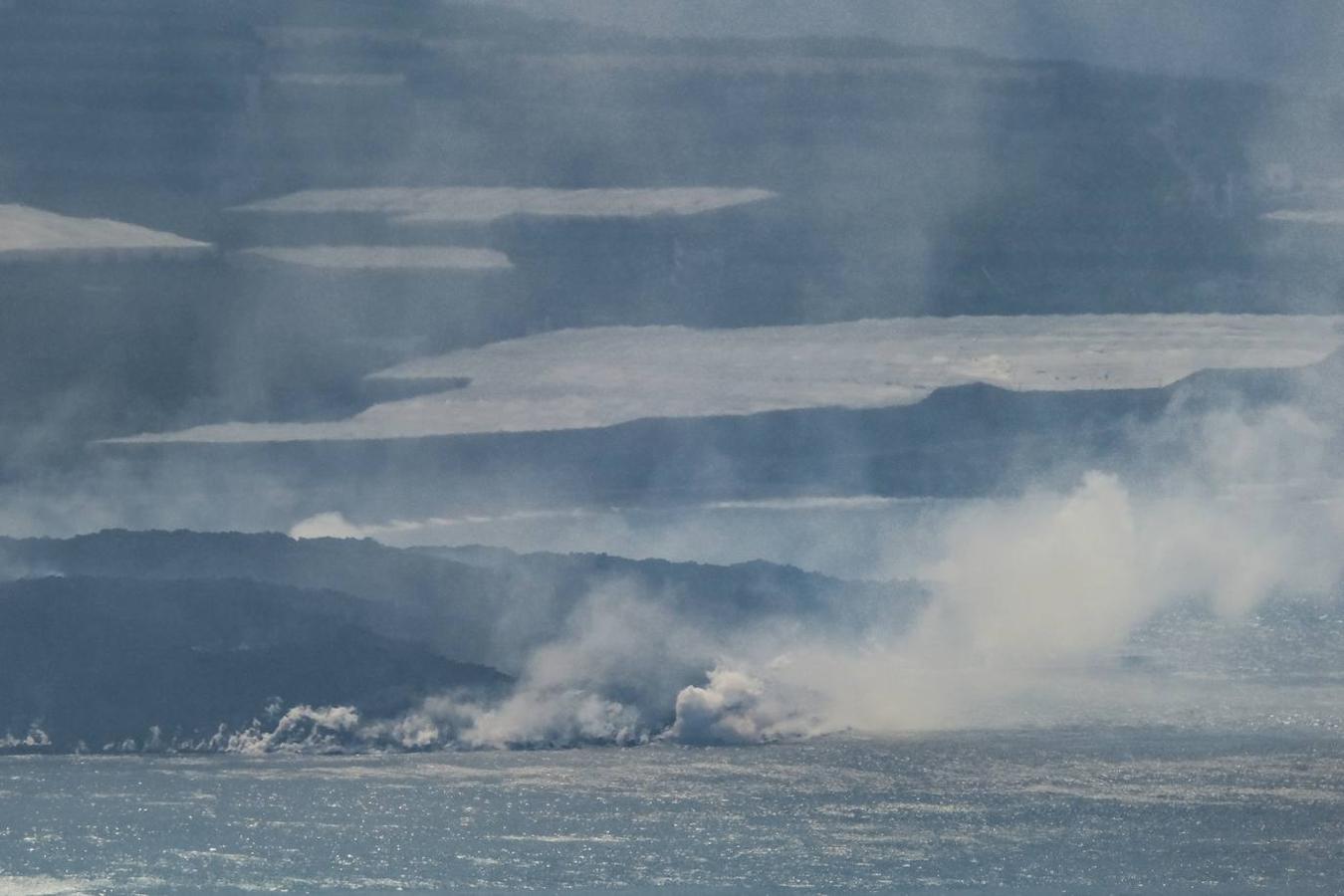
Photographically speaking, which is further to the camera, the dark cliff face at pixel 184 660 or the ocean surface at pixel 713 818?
the dark cliff face at pixel 184 660

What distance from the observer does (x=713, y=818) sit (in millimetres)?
96438

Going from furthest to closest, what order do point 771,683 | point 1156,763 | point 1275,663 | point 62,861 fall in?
1. point 1275,663
2. point 771,683
3. point 1156,763
4. point 62,861

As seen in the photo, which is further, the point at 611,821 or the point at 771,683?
the point at 771,683

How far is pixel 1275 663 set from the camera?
568ft

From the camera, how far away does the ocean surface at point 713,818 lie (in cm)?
8512

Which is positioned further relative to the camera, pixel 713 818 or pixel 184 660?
pixel 184 660

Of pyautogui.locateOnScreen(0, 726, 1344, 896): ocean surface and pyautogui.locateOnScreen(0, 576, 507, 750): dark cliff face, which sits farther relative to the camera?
pyautogui.locateOnScreen(0, 576, 507, 750): dark cliff face

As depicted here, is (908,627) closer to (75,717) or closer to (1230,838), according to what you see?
(75,717)

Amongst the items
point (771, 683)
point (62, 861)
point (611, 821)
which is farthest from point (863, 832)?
point (771, 683)

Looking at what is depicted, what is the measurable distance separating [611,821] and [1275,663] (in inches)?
3436

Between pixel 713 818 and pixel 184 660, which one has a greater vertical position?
pixel 184 660

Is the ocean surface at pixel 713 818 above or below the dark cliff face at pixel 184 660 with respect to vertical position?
below

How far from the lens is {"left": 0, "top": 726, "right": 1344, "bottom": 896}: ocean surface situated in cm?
8512

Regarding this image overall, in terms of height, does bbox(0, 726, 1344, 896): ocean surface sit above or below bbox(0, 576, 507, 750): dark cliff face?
below
